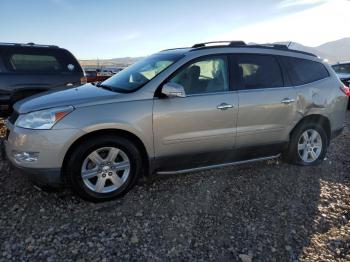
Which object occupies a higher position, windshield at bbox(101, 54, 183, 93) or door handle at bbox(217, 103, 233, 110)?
windshield at bbox(101, 54, 183, 93)

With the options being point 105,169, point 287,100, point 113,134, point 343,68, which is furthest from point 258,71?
point 343,68

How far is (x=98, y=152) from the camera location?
12.9 ft

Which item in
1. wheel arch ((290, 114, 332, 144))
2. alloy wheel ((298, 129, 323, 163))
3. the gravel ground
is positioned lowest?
the gravel ground

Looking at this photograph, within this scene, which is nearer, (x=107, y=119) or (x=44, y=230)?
(x=44, y=230)

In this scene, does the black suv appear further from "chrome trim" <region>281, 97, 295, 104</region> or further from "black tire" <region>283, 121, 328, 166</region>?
"black tire" <region>283, 121, 328, 166</region>

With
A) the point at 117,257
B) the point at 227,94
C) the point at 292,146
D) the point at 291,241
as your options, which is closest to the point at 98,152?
the point at 117,257

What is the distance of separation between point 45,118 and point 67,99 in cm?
35

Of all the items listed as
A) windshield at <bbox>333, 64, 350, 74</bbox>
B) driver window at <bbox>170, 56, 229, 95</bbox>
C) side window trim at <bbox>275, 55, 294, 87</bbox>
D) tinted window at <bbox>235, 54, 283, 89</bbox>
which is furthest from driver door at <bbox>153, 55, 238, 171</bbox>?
windshield at <bbox>333, 64, 350, 74</bbox>

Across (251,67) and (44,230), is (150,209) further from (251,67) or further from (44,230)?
(251,67)

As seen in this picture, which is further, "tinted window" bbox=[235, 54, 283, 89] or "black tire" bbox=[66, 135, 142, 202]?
"tinted window" bbox=[235, 54, 283, 89]

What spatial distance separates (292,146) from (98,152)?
9.42 ft

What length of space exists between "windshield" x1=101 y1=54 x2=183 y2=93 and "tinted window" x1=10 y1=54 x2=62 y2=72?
3.31 meters

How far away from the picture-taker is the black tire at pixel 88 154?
12.4 ft

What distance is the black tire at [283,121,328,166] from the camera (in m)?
5.18
